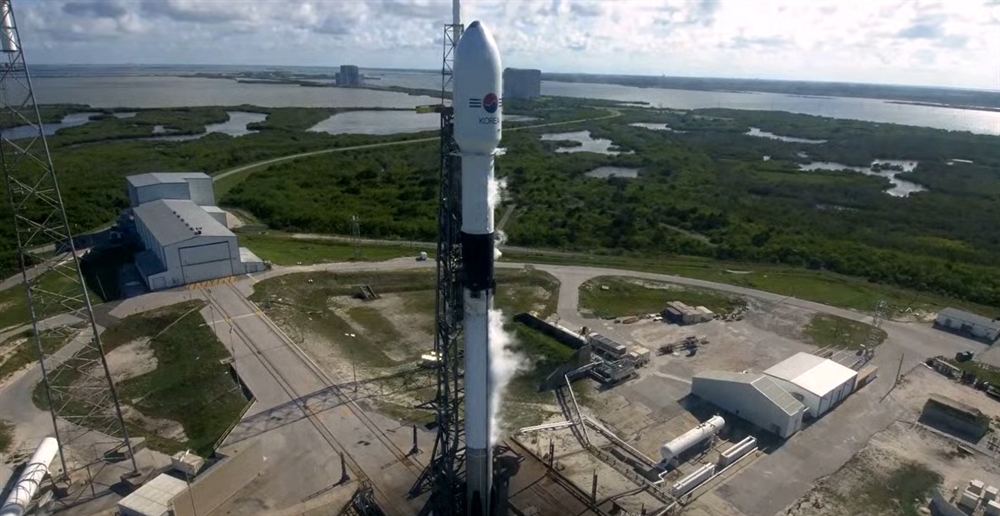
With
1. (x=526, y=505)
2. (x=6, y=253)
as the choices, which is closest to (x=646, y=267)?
(x=526, y=505)

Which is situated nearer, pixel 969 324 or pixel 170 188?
pixel 969 324

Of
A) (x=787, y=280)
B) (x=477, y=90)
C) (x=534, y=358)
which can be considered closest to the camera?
(x=477, y=90)

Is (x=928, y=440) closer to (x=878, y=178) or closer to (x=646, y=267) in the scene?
(x=646, y=267)

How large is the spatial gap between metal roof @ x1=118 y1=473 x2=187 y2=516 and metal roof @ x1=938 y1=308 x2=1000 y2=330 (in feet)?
196

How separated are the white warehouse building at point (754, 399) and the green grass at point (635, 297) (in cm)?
1377

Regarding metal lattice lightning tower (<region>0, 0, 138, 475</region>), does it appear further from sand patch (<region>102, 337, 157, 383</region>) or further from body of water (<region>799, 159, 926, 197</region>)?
body of water (<region>799, 159, 926, 197</region>)

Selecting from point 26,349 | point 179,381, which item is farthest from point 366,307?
point 26,349

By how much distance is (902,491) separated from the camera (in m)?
32.8

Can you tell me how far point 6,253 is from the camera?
61.5m

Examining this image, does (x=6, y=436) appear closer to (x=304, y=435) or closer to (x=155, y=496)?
(x=155, y=496)

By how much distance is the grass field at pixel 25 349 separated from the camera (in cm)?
4100

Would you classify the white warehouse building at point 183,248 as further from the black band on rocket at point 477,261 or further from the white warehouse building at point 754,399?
the white warehouse building at point 754,399

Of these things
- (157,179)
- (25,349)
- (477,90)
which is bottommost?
(25,349)

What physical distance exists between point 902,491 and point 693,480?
11558 millimetres
